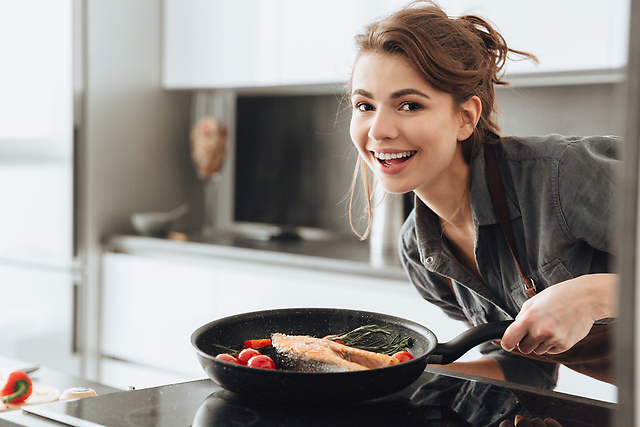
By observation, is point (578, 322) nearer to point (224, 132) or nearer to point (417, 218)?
point (417, 218)

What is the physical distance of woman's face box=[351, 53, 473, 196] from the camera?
103 centimetres

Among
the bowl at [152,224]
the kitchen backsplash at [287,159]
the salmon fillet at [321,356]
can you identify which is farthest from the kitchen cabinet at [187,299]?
the salmon fillet at [321,356]

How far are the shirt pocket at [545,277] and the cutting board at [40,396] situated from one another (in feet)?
2.75

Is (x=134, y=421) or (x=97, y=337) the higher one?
(x=134, y=421)

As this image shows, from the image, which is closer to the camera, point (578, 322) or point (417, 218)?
point (578, 322)

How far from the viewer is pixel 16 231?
2672mm

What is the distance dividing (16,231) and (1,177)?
0.24 m

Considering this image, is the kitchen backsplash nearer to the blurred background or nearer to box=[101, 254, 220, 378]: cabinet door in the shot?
the blurred background

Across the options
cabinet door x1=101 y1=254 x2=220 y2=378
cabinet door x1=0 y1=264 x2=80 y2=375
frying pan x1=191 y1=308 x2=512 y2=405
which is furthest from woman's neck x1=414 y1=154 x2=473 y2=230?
cabinet door x1=0 y1=264 x2=80 y2=375

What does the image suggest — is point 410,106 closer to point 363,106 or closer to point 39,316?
point 363,106

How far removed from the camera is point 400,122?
3.39ft

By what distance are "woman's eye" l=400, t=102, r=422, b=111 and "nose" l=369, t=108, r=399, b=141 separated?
32mm

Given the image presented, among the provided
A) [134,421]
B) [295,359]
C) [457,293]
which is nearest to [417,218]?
[457,293]

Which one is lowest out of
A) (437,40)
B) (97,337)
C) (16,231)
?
(97,337)
